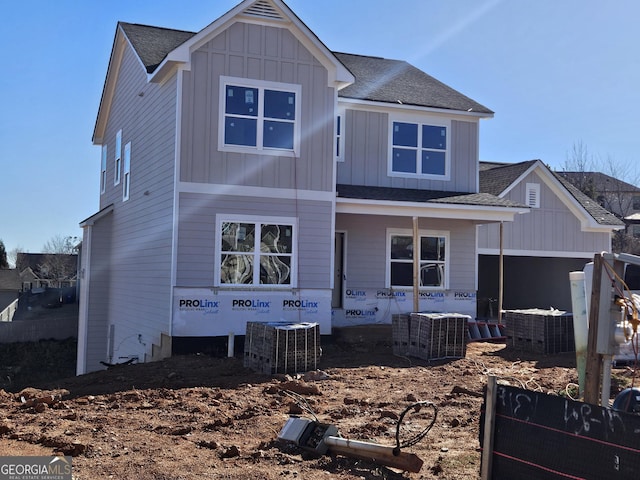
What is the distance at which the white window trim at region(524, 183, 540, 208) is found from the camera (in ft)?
77.7

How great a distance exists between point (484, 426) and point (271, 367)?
6750mm

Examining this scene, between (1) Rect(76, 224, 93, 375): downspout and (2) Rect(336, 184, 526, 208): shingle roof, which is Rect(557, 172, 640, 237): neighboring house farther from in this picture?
(1) Rect(76, 224, 93, 375): downspout

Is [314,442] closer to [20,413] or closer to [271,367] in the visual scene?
[20,413]

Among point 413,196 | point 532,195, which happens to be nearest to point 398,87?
point 413,196

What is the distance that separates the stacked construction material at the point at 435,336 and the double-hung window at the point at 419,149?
5.80 meters

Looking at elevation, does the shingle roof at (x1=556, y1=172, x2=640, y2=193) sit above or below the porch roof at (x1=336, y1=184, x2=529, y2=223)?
above

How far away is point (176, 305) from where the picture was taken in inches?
555

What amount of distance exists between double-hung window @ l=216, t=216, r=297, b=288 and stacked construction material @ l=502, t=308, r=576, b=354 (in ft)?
17.6

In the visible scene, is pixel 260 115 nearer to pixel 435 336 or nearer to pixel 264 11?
pixel 264 11

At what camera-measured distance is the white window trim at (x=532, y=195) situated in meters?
23.7

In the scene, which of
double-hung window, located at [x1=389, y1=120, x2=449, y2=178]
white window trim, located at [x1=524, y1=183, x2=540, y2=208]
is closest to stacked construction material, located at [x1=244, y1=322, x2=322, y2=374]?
double-hung window, located at [x1=389, y1=120, x2=449, y2=178]

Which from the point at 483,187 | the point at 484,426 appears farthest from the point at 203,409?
the point at 483,187

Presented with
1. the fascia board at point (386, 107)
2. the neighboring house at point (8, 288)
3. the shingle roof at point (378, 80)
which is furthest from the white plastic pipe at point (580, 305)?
the neighboring house at point (8, 288)

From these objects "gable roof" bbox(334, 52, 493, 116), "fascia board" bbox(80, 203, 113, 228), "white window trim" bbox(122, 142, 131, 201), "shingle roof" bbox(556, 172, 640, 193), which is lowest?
"fascia board" bbox(80, 203, 113, 228)
